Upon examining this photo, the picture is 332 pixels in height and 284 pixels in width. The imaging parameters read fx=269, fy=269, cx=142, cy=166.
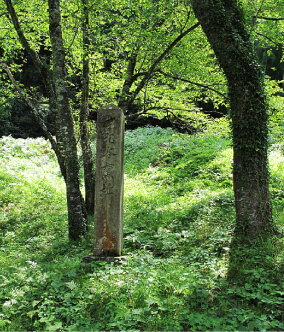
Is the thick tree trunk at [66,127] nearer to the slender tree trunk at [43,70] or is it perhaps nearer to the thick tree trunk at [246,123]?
the slender tree trunk at [43,70]

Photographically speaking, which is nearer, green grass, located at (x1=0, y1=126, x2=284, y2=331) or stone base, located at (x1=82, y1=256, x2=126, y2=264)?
green grass, located at (x1=0, y1=126, x2=284, y2=331)

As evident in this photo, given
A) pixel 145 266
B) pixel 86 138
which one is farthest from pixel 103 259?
pixel 86 138

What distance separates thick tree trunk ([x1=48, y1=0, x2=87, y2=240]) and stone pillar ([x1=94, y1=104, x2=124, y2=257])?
1.44 metres

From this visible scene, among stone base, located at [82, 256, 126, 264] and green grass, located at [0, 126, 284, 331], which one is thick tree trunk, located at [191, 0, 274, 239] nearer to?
green grass, located at [0, 126, 284, 331]

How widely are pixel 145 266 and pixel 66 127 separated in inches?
139

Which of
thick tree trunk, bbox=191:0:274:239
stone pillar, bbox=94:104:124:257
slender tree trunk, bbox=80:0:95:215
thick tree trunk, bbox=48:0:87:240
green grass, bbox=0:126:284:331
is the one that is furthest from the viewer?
slender tree trunk, bbox=80:0:95:215

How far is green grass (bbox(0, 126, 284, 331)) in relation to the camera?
3086 mm

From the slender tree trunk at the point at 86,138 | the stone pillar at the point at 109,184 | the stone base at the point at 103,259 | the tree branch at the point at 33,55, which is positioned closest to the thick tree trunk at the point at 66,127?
the tree branch at the point at 33,55

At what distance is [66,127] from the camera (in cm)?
606

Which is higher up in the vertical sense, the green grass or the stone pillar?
the stone pillar

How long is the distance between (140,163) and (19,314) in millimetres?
10638

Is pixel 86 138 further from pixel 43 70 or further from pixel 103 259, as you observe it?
pixel 103 259

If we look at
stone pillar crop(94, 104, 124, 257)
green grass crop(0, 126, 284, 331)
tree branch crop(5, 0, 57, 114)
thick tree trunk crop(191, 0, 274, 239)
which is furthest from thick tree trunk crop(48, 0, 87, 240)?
thick tree trunk crop(191, 0, 274, 239)

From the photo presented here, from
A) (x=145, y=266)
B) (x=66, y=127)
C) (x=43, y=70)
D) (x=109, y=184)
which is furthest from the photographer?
(x=43, y=70)
